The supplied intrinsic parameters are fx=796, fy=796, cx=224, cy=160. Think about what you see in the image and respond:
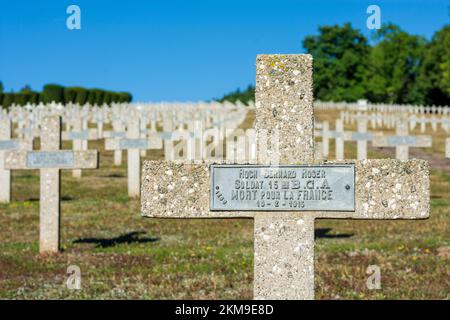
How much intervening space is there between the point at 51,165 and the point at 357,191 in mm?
7023

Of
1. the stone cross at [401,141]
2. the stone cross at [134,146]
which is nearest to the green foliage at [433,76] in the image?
the stone cross at [401,141]

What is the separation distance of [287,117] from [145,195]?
3.82 feet

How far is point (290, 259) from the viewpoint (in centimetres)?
564

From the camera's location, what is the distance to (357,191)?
18.3ft

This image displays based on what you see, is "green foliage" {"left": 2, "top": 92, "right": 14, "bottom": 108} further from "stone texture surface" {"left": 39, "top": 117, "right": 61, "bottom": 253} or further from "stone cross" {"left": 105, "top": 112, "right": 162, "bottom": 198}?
"stone texture surface" {"left": 39, "top": 117, "right": 61, "bottom": 253}

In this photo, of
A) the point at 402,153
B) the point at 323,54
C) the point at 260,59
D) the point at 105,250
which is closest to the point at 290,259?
the point at 260,59

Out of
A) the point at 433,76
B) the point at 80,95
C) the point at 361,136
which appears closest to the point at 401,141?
the point at 361,136

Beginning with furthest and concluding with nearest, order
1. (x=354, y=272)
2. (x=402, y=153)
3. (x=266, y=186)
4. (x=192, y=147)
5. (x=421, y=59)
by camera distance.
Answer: (x=421, y=59) → (x=192, y=147) → (x=402, y=153) → (x=354, y=272) → (x=266, y=186)

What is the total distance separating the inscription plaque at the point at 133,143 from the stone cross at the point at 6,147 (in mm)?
2759

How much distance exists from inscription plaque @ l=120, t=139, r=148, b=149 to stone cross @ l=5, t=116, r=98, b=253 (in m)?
7.94

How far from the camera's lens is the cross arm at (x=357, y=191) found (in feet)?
18.3

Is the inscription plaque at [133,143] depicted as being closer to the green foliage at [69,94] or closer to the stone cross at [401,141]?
the stone cross at [401,141]

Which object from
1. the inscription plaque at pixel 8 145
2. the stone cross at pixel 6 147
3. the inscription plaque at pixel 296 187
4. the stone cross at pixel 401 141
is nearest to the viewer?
the inscription plaque at pixel 296 187
